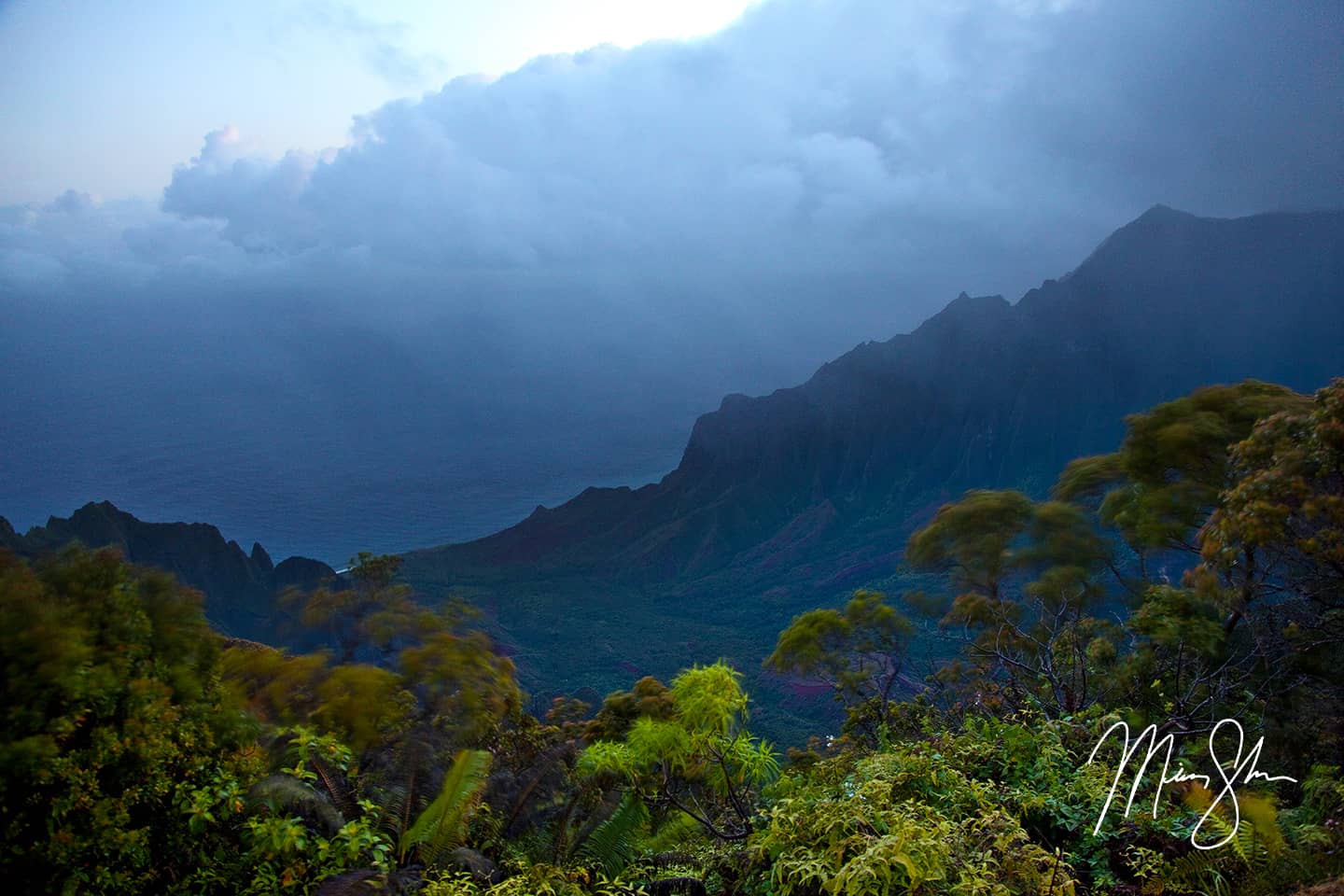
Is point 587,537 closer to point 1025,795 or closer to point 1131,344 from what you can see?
point 1131,344

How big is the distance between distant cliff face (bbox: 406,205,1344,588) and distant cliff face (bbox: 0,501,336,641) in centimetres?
1036

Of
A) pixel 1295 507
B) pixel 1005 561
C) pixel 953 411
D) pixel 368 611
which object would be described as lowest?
pixel 1005 561

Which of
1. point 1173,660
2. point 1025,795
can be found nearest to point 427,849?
point 1025,795

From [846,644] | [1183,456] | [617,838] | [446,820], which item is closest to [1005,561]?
[846,644]

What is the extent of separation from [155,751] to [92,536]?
3944 cm

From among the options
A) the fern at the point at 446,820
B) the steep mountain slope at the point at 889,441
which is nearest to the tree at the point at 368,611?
the fern at the point at 446,820

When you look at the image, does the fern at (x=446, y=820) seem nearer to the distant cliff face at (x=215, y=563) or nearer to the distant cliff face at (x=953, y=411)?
the distant cliff face at (x=215, y=563)

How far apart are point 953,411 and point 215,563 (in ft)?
223

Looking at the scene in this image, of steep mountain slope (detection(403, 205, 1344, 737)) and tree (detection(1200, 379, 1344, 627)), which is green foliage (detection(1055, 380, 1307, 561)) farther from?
steep mountain slope (detection(403, 205, 1344, 737))

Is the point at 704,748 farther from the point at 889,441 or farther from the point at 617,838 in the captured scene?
the point at 889,441

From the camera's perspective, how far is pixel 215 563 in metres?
44.2

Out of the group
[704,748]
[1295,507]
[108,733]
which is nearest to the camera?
[108,733]

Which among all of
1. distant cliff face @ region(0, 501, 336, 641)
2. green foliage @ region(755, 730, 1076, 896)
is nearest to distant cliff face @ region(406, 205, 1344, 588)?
distant cliff face @ region(0, 501, 336, 641)

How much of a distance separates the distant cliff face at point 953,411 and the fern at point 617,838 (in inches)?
2126
